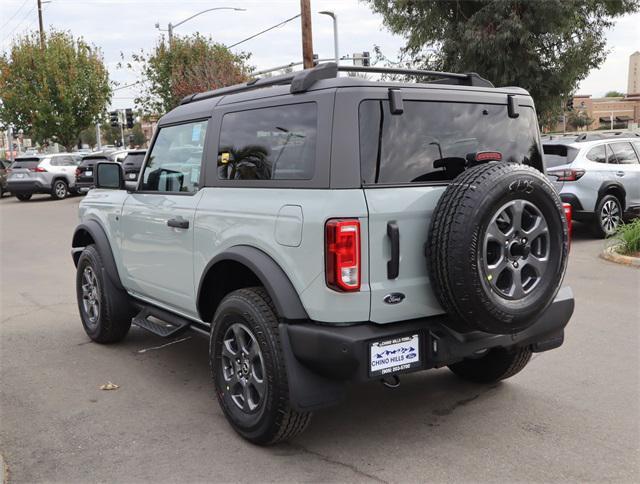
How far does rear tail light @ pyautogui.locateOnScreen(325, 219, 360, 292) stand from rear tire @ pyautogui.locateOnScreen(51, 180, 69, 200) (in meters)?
23.6

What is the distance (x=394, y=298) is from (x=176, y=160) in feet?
7.18

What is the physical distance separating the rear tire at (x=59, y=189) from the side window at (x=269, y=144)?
22.4m

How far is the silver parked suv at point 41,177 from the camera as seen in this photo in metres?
24.3

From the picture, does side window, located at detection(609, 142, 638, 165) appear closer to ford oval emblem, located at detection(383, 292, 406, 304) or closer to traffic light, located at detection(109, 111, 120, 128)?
ford oval emblem, located at detection(383, 292, 406, 304)

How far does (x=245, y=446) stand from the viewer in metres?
3.76

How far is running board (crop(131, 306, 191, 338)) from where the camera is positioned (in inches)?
184

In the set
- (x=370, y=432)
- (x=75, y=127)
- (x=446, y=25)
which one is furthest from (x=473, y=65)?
(x=75, y=127)

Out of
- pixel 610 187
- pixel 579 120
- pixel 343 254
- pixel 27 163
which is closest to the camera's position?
pixel 343 254

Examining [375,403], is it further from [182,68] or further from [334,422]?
[182,68]

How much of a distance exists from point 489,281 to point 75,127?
121 feet

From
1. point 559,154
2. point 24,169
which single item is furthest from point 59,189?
point 559,154

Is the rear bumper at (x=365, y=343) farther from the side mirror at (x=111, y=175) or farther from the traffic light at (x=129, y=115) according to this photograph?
the traffic light at (x=129, y=115)

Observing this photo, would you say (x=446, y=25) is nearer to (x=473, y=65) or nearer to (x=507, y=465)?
(x=473, y=65)

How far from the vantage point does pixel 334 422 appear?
4.08m
